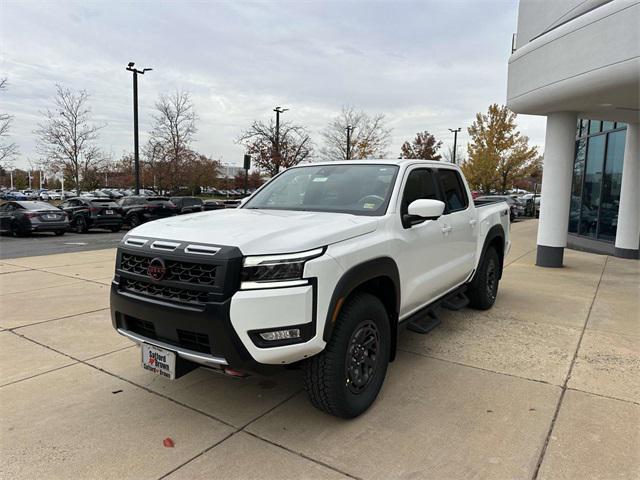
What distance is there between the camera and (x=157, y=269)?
9.67 ft

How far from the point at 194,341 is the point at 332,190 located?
191cm

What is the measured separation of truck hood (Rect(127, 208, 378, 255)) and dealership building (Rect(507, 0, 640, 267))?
6.25 m

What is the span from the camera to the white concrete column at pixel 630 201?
10.8 meters

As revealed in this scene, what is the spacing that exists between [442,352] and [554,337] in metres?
1.49

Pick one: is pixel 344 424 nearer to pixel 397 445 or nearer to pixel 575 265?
pixel 397 445

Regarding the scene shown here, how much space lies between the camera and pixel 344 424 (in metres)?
3.20

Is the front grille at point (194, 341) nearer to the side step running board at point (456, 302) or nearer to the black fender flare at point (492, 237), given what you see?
the side step running board at point (456, 302)

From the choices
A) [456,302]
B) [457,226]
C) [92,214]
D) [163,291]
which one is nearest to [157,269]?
[163,291]

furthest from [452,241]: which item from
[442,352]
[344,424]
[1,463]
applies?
[1,463]

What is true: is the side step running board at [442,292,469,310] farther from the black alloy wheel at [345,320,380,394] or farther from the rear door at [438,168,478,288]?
the black alloy wheel at [345,320,380,394]

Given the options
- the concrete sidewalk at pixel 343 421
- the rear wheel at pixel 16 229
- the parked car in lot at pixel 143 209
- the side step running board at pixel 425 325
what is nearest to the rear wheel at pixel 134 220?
the parked car in lot at pixel 143 209

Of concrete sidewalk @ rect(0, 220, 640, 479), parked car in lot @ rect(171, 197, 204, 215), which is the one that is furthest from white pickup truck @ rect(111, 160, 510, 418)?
parked car in lot @ rect(171, 197, 204, 215)

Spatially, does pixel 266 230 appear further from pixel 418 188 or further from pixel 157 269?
pixel 418 188

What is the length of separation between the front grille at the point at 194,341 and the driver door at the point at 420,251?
5.29 feet
